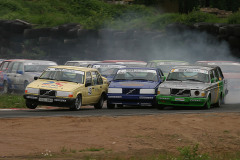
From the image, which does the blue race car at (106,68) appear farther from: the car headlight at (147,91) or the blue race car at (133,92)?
the car headlight at (147,91)

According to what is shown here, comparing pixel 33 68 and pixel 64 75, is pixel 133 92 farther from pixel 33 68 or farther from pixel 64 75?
pixel 33 68

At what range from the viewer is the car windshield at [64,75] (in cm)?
1831

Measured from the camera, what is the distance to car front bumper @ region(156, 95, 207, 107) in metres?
17.9

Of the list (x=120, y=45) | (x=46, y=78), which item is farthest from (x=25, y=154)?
(x=120, y=45)

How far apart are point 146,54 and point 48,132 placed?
27958 mm

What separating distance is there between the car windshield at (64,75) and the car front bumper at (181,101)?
258 cm

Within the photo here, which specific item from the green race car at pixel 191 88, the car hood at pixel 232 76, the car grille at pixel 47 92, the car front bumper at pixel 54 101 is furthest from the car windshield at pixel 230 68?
the car grille at pixel 47 92

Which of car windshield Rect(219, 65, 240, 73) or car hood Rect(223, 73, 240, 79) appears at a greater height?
car windshield Rect(219, 65, 240, 73)

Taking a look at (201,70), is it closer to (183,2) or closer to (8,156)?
(8,156)

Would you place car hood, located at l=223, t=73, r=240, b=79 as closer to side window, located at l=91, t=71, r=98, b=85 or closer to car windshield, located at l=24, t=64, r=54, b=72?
side window, located at l=91, t=71, r=98, b=85

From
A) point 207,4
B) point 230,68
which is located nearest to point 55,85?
point 230,68

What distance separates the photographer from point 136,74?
65.6ft

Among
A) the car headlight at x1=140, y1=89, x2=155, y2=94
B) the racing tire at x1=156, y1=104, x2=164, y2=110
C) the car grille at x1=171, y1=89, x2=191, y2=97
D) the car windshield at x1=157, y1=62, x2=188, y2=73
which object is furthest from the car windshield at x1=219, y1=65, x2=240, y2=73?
the car grille at x1=171, y1=89, x2=191, y2=97

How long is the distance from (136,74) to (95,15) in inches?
1209
